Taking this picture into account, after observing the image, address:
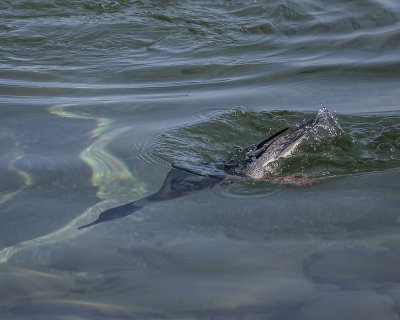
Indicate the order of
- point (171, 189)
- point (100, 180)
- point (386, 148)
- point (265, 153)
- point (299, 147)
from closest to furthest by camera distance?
point (171, 189) < point (100, 180) < point (265, 153) < point (299, 147) < point (386, 148)

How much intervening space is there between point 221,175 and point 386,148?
1.34 metres

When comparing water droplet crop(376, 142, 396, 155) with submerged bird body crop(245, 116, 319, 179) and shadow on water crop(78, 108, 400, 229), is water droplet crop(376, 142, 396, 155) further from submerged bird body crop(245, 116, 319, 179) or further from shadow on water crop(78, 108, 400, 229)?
submerged bird body crop(245, 116, 319, 179)

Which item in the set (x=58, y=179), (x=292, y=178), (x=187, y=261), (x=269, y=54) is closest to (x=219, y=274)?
(x=187, y=261)

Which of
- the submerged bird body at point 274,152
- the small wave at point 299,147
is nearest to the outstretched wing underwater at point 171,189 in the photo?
the small wave at point 299,147

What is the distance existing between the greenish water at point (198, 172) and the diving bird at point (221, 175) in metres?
0.06

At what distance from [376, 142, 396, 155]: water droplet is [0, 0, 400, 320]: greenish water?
0.09 feet

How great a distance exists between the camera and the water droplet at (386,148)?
13.6ft

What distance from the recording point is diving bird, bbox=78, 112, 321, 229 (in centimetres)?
343

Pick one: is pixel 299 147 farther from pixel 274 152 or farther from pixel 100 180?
pixel 100 180

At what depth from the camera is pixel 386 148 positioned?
4.23 meters

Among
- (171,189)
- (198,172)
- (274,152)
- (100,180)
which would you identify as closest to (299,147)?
(274,152)

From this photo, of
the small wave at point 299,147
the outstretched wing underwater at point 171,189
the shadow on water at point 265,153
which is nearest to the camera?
the outstretched wing underwater at point 171,189

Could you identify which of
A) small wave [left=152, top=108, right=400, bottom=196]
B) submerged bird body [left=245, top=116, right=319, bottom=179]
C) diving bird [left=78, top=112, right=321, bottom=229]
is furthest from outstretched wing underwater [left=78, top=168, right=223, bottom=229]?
submerged bird body [left=245, top=116, right=319, bottom=179]

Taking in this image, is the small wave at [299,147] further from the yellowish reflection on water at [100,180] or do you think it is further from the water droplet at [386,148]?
the yellowish reflection on water at [100,180]
